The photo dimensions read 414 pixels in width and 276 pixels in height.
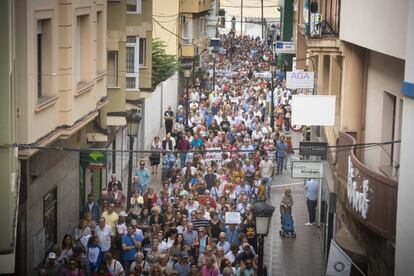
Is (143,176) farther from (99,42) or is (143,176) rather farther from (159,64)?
(159,64)

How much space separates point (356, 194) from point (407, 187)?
12.5ft

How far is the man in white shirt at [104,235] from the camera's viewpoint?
21531 mm

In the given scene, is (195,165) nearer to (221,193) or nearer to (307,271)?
(221,193)

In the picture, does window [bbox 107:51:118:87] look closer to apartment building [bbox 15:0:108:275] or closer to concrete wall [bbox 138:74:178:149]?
apartment building [bbox 15:0:108:275]

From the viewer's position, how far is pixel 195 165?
→ 3134 cm

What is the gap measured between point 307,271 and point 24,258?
7071 millimetres

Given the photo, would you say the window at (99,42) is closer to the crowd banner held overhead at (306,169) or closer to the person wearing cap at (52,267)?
the crowd banner held overhead at (306,169)

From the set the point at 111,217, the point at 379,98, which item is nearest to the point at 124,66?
the point at 111,217

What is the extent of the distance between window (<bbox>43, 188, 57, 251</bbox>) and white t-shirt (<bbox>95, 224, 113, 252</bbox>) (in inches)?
43.6

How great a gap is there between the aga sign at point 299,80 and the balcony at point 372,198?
15376 mm

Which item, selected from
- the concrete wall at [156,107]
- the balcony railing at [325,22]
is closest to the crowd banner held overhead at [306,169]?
the balcony railing at [325,22]

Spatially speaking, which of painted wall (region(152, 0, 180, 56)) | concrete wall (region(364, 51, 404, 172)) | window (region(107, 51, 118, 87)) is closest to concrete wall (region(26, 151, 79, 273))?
window (region(107, 51, 118, 87))

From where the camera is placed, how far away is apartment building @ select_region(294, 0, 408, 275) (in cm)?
1662

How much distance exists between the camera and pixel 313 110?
2289 cm
